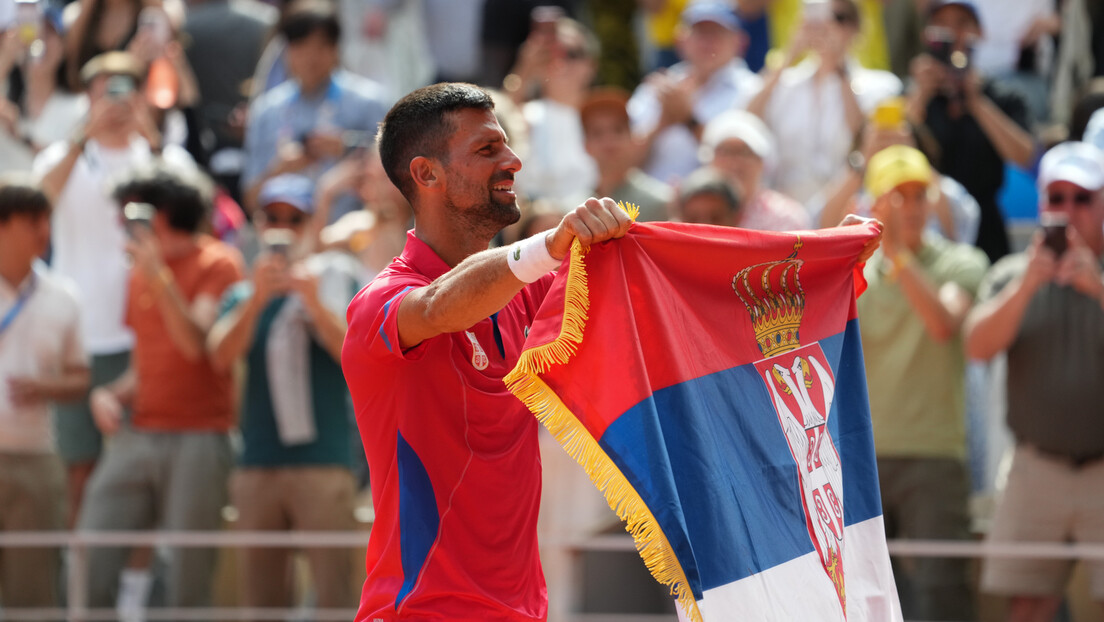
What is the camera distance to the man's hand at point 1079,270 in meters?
7.07

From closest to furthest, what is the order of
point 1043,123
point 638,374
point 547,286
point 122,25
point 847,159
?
point 638,374 < point 547,286 < point 847,159 < point 1043,123 < point 122,25

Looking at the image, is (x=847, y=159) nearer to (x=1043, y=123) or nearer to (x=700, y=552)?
(x=1043, y=123)

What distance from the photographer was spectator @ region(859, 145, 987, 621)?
7496 mm

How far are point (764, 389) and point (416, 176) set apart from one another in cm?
119

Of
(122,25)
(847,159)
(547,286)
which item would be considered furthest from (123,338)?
(547,286)

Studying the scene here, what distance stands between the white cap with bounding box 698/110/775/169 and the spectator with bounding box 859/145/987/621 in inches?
39.6

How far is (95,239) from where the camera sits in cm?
945

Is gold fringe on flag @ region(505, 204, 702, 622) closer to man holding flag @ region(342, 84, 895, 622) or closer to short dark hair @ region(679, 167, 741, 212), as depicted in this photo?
man holding flag @ region(342, 84, 895, 622)

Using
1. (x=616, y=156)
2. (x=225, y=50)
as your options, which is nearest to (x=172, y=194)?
(x=616, y=156)

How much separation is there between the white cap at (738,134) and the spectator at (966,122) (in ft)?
3.03

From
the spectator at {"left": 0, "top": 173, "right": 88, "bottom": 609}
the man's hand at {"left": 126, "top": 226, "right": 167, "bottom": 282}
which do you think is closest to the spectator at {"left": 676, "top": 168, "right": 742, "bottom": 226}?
the man's hand at {"left": 126, "top": 226, "right": 167, "bottom": 282}

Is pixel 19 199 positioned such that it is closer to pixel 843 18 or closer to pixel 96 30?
pixel 96 30

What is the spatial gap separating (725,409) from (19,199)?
19.5 ft

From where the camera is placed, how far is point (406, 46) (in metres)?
11.6
